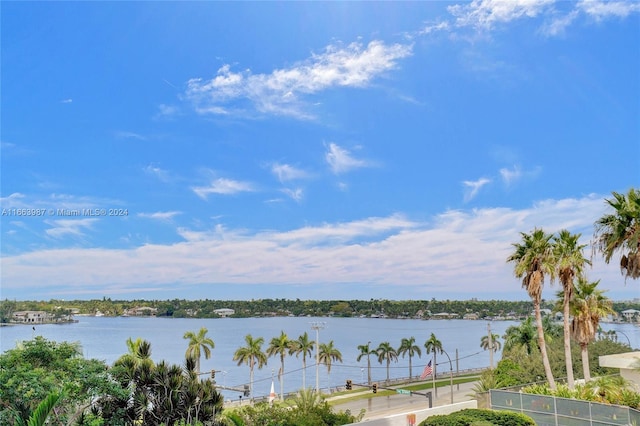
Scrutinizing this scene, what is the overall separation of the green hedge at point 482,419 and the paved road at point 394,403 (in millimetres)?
33839

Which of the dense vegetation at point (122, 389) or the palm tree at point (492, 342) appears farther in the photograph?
the palm tree at point (492, 342)

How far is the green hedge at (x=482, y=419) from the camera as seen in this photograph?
81.3 feet

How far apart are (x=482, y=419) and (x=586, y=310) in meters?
15.1

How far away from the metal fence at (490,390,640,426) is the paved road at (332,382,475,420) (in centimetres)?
3136

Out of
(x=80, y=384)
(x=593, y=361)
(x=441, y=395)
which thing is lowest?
(x=441, y=395)

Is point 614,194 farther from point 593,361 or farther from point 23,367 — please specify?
point 593,361

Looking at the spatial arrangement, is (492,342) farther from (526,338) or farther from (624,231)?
(624,231)

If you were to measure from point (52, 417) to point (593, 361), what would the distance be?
5441cm

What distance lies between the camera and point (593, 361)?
56188 mm

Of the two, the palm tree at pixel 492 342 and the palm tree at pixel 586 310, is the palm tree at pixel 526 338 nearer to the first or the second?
the palm tree at pixel 492 342

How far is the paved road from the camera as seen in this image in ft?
203

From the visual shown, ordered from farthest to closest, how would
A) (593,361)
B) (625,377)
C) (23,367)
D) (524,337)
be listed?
1. (524,337)
2. (593,361)
3. (625,377)
4. (23,367)

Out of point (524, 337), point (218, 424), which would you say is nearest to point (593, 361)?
point (524, 337)

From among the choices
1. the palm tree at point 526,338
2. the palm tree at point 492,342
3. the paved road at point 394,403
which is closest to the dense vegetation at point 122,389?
the paved road at point 394,403
